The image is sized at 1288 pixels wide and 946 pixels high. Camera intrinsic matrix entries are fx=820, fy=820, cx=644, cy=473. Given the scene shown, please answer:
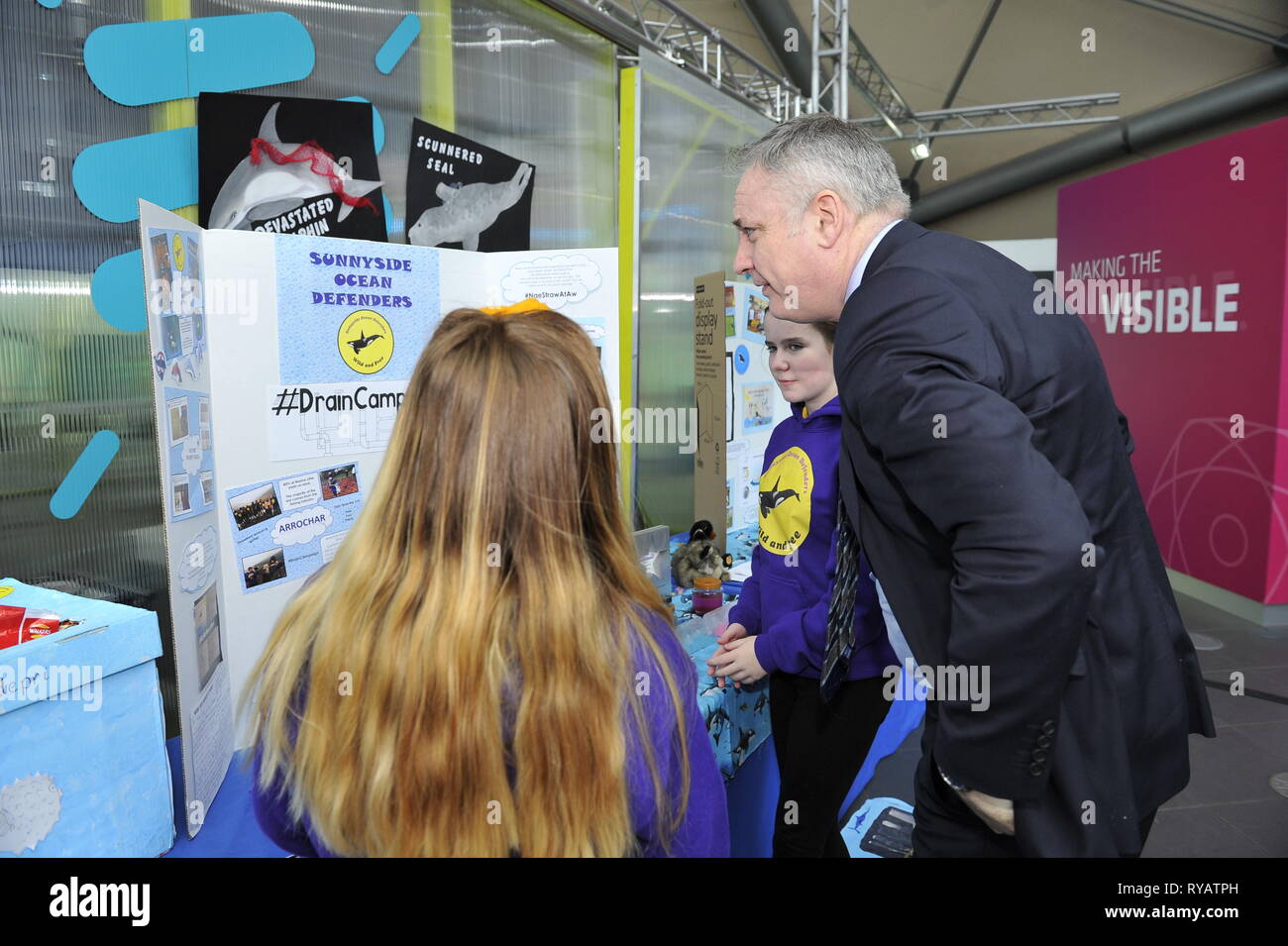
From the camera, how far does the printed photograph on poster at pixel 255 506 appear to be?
182 centimetres

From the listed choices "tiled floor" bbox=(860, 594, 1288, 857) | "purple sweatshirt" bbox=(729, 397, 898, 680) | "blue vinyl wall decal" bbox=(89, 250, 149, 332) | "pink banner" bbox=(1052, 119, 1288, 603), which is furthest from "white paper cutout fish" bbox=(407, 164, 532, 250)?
"pink banner" bbox=(1052, 119, 1288, 603)

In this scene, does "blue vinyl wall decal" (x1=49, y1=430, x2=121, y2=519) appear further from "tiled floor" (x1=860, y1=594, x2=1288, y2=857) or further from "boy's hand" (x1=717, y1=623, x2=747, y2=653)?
"tiled floor" (x1=860, y1=594, x2=1288, y2=857)

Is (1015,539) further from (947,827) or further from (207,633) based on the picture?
(207,633)

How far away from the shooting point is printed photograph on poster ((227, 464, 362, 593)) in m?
1.84

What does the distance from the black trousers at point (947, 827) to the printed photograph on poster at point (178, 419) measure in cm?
139

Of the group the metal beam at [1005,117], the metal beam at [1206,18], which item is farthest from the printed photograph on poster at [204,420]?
the metal beam at [1206,18]

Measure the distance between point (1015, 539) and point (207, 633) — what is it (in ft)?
4.89

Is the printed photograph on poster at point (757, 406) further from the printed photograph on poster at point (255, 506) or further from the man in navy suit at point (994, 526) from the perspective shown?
the man in navy suit at point (994, 526)

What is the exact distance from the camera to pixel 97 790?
4.37 ft

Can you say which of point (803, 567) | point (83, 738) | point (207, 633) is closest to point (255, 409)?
point (207, 633)

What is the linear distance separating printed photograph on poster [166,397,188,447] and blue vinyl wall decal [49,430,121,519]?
1.66 ft

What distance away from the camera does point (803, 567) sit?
5.88 ft
